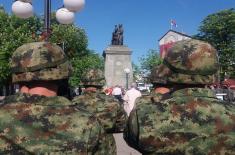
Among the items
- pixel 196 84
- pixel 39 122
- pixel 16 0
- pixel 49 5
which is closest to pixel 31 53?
pixel 39 122

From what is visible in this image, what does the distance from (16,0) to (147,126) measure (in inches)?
354

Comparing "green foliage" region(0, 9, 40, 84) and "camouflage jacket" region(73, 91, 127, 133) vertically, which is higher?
"green foliage" region(0, 9, 40, 84)

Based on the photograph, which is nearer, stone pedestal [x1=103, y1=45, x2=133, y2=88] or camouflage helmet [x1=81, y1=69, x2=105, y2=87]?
camouflage helmet [x1=81, y1=69, x2=105, y2=87]

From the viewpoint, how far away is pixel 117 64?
40.2 metres

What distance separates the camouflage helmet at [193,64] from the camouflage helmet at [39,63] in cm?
71

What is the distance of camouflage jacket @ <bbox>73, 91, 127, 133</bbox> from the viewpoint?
23.7ft

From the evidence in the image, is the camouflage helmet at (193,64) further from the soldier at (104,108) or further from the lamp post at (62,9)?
the lamp post at (62,9)

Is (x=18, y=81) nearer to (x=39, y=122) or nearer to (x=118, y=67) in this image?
(x=39, y=122)

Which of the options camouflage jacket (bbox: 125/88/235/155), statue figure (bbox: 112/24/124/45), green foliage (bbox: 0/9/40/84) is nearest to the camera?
camouflage jacket (bbox: 125/88/235/155)

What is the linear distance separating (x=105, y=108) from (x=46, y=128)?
407 cm

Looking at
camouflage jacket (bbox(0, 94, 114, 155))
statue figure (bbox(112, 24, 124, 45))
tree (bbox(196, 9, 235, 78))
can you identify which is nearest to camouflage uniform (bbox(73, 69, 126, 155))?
camouflage jacket (bbox(0, 94, 114, 155))

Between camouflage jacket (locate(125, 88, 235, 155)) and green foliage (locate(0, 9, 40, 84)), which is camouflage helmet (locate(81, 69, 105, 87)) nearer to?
camouflage jacket (locate(125, 88, 235, 155))

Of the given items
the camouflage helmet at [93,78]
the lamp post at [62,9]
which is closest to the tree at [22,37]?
→ the lamp post at [62,9]

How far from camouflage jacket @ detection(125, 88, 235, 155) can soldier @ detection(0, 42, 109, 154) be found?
30cm
